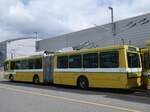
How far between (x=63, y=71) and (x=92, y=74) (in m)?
3.14

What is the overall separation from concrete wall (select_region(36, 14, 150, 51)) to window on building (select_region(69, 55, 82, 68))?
54.8 feet

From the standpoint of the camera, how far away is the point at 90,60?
18250 mm

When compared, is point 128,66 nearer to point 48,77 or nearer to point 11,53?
point 48,77

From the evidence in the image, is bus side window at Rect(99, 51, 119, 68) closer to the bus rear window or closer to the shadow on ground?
the bus rear window

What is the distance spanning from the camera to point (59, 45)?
52469 mm

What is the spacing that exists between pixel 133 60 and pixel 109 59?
1.34 meters

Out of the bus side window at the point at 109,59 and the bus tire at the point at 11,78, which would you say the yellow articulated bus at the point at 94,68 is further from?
the bus tire at the point at 11,78

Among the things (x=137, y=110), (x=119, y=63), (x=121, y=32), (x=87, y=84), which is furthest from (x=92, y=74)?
(x=121, y=32)

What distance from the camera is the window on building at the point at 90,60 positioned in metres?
17.8

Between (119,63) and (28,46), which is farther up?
(28,46)

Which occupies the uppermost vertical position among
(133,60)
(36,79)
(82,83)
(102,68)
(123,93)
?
(133,60)

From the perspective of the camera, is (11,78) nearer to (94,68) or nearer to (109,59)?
(94,68)

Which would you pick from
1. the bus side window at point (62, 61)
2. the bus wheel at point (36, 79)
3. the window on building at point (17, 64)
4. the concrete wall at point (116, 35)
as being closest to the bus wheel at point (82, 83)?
the bus side window at point (62, 61)

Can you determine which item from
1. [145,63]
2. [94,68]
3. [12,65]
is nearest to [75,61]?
[94,68]
